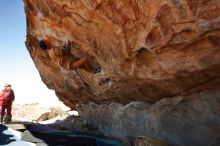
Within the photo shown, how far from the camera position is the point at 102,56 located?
11383 mm

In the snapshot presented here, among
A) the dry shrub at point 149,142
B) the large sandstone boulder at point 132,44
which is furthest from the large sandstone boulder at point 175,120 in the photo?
the dry shrub at point 149,142

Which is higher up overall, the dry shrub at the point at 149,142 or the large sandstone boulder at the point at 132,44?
the large sandstone boulder at the point at 132,44

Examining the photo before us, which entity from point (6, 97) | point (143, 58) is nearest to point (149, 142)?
point (143, 58)

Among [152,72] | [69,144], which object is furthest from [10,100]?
[152,72]

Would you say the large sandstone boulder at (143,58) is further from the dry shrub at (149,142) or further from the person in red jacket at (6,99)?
the person in red jacket at (6,99)

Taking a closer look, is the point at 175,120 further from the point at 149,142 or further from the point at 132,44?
the point at 132,44

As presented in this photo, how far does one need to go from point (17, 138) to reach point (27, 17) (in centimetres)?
606

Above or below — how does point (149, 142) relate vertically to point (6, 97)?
below

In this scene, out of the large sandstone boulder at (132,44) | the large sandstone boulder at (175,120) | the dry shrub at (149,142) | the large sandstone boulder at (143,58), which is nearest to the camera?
the large sandstone boulder at (132,44)

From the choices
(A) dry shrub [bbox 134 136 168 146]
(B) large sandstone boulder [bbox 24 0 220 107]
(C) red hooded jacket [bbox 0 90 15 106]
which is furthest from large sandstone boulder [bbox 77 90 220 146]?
(C) red hooded jacket [bbox 0 90 15 106]

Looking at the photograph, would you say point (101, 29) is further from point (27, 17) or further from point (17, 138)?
point (27, 17)

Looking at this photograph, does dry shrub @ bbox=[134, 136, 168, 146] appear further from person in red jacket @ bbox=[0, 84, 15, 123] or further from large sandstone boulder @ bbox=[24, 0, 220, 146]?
person in red jacket @ bbox=[0, 84, 15, 123]

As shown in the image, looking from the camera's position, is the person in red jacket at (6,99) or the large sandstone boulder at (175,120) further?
the person in red jacket at (6,99)

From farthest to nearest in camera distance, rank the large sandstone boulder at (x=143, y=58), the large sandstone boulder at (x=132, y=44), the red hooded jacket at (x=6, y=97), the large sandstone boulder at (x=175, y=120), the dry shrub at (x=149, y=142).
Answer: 1. the red hooded jacket at (x=6, y=97)
2. the large sandstone boulder at (x=175, y=120)
3. the dry shrub at (x=149, y=142)
4. the large sandstone boulder at (x=143, y=58)
5. the large sandstone boulder at (x=132, y=44)
